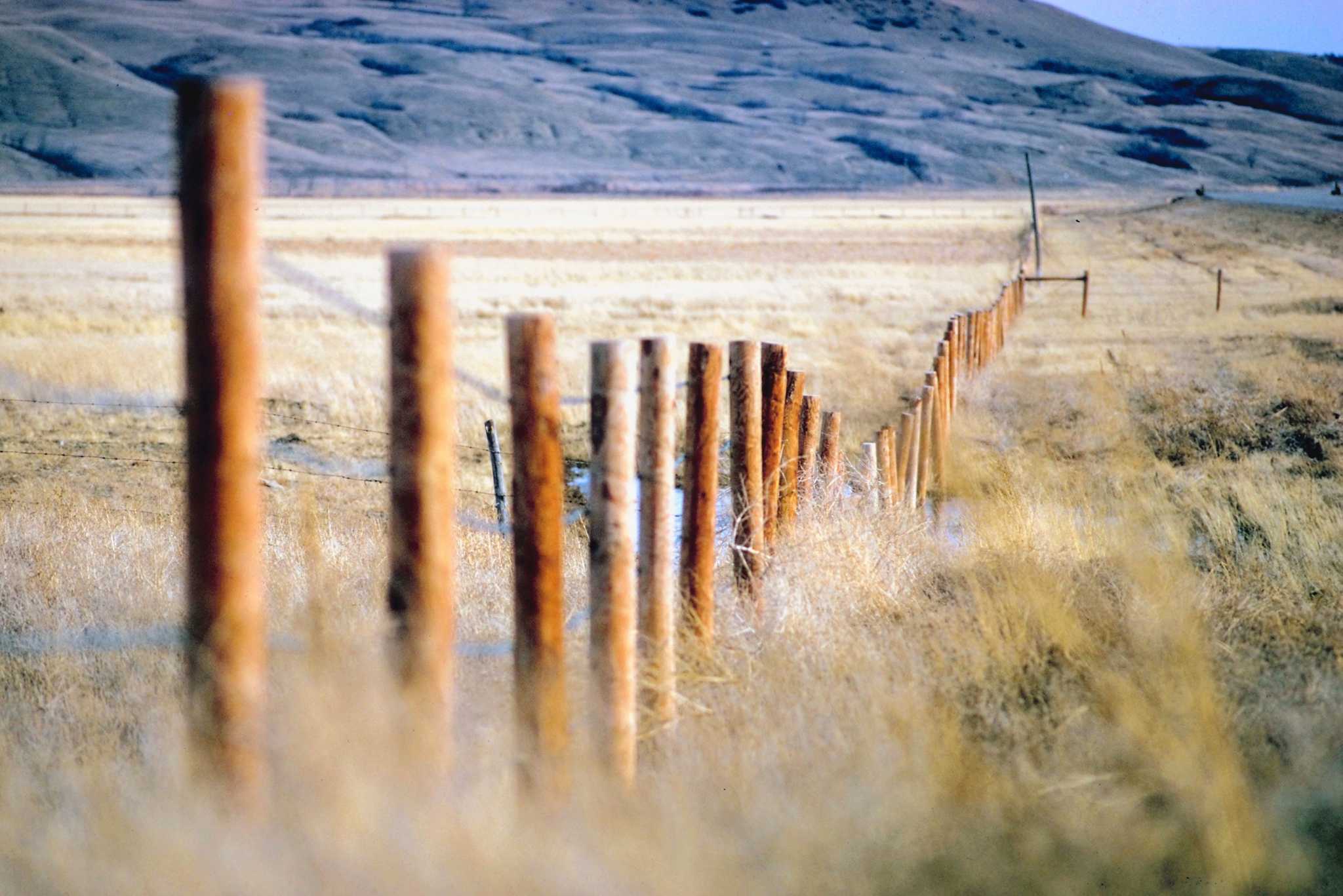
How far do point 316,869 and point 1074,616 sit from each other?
263cm

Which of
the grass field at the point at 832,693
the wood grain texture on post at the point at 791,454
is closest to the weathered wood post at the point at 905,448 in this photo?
the grass field at the point at 832,693

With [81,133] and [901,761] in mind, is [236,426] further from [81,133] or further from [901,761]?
[81,133]

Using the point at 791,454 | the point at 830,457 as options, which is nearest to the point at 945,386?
the point at 830,457

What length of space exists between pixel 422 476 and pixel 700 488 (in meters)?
1.65

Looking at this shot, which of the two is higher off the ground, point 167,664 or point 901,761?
point 901,761

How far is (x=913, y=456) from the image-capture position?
344 inches

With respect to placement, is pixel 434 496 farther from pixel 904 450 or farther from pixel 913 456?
pixel 913 456

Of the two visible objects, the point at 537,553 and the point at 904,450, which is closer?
the point at 537,553

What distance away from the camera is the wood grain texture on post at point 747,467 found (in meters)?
4.88

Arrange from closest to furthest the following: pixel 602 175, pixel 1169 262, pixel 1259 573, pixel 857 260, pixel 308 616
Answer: pixel 308 616
pixel 1259 573
pixel 1169 262
pixel 857 260
pixel 602 175

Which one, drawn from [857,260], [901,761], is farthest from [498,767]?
[857,260]

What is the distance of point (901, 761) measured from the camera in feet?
10.6

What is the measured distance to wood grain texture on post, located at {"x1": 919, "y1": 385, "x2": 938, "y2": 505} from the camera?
30.0 feet

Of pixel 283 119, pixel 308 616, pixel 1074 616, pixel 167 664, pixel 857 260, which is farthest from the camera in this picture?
pixel 283 119
